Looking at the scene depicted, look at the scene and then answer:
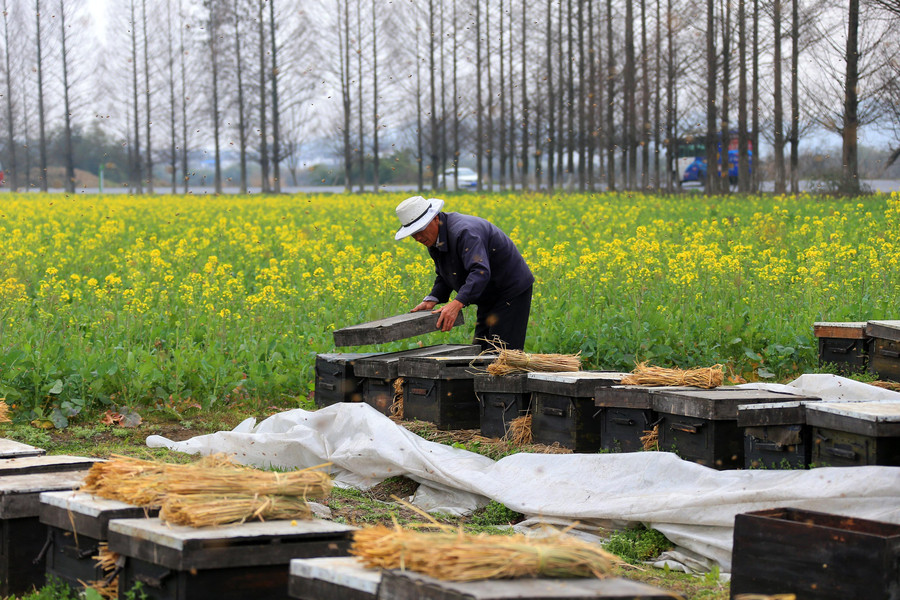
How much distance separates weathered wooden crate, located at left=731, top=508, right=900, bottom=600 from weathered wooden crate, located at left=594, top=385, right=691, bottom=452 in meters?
1.87

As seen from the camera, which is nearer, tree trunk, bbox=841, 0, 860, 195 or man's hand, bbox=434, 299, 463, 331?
man's hand, bbox=434, 299, 463, 331

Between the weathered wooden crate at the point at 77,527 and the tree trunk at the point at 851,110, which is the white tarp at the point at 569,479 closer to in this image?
the weathered wooden crate at the point at 77,527

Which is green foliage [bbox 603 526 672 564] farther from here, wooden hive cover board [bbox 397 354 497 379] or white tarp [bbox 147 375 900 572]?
wooden hive cover board [bbox 397 354 497 379]

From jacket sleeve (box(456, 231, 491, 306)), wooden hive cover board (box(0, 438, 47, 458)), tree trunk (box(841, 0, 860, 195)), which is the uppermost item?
tree trunk (box(841, 0, 860, 195))

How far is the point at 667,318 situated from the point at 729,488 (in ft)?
20.9

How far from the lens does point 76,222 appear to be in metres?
24.1

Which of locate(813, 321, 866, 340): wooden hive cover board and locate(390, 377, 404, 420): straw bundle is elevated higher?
locate(813, 321, 866, 340): wooden hive cover board

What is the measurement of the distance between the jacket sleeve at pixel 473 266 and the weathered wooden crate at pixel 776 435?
111 inches

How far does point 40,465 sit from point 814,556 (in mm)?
3596

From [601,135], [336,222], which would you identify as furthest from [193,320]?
[601,135]

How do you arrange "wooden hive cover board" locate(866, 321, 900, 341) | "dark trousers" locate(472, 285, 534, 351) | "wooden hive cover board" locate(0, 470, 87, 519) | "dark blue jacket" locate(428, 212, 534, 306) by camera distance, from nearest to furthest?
"wooden hive cover board" locate(0, 470, 87, 519) → "wooden hive cover board" locate(866, 321, 900, 341) → "dark blue jacket" locate(428, 212, 534, 306) → "dark trousers" locate(472, 285, 534, 351)

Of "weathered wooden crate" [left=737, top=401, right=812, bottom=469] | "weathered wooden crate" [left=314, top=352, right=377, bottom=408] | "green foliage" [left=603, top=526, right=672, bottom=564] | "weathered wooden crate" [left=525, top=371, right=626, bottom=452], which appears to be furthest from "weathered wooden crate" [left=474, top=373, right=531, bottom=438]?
"weathered wooden crate" [left=737, top=401, right=812, bottom=469]

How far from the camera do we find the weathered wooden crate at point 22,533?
173 inches

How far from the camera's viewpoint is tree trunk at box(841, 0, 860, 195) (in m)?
28.0
